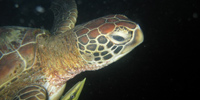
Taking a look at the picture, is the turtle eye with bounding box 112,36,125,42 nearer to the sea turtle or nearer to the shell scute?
the sea turtle

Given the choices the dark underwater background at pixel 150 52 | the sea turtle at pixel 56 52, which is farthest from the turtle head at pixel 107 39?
the dark underwater background at pixel 150 52

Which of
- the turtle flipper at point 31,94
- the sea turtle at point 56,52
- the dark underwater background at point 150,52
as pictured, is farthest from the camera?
the dark underwater background at point 150,52

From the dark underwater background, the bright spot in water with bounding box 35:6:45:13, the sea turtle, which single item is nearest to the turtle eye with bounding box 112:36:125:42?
the sea turtle

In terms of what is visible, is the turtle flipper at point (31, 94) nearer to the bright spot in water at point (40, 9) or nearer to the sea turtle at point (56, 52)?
the sea turtle at point (56, 52)

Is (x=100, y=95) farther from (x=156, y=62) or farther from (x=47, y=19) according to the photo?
(x=47, y=19)

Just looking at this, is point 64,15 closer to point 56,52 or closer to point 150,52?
point 56,52

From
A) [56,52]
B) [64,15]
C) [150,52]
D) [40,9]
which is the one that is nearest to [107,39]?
[56,52]
